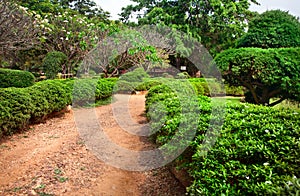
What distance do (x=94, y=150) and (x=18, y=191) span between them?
1464 millimetres

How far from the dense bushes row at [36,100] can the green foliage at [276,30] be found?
5.36 meters

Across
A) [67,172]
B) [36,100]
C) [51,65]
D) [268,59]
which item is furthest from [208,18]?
[67,172]

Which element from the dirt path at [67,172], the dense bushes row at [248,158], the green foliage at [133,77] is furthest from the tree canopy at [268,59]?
the green foliage at [133,77]

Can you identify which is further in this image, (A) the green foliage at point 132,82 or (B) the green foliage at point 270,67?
(A) the green foliage at point 132,82

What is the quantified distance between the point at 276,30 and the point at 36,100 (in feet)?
21.4

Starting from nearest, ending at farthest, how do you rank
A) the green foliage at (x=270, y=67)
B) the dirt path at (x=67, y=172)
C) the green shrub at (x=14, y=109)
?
the dirt path at (x=67, y=172) → the green shrub at (x=14, y=109) → the green foliage at (x=270, y=67)

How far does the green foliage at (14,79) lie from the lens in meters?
9.24

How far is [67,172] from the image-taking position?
134 inches

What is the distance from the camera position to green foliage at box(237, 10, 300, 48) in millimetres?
7266

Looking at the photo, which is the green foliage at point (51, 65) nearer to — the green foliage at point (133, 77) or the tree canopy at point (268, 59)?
the green foliage at point (133, 77)

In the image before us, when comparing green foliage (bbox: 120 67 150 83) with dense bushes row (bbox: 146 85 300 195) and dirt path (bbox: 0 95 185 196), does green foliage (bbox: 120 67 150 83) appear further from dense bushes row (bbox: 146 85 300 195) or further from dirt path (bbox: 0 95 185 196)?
dense bushes row (bbox: 146 85 300 195)

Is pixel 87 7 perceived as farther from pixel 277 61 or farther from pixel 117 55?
pixel 277 61

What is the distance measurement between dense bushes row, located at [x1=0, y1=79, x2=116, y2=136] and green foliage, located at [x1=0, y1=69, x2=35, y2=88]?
251 cm

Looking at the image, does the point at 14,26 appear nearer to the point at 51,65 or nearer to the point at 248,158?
the point at 51,65
